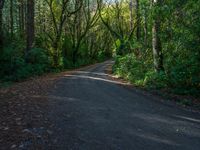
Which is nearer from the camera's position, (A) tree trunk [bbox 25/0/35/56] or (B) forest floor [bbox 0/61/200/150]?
(B) forest floor [bbox 0/61/200/150]

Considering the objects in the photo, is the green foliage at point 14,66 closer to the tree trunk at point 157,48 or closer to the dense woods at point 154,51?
the dense woods at point 154,51

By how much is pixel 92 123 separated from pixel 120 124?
0.75 meters

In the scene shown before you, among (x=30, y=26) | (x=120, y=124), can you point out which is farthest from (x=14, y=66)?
(x=120, y=124)

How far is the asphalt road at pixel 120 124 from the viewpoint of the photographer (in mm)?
6648

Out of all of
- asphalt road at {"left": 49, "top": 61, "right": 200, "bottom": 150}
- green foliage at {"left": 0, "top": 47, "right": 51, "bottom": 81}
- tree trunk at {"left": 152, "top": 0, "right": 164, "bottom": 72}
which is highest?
tree trunk at {"left": 152, "top": 0, "right": 164, "bottom": 72}

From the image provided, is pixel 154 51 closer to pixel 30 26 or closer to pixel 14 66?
pixel 14 66

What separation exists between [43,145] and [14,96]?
566 centimetres

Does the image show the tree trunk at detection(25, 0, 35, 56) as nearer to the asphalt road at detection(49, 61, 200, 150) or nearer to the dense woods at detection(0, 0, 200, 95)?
the dense woods at detection(0, 0, 200, 95)

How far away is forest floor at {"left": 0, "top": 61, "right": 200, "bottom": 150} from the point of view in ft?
21.7

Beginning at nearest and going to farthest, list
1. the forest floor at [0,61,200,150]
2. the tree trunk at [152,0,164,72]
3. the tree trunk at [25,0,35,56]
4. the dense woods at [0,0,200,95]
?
the forest floor at [0,61,200,150], the dense woods at [0,0,200,95], the tree trunk at [152,0,164,72], the tree trunk at [25,0,35,56]

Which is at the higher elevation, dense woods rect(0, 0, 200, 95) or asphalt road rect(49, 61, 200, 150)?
dense woods rect(0, 0, 200, 95)

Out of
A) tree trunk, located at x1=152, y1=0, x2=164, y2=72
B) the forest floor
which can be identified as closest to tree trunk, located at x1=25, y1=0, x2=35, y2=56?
tree trunk, located at x1=152, y1=0, x2=164, y2=72

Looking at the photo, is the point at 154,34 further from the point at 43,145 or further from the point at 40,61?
the point at 43,145

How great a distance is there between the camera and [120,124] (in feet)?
26.9
